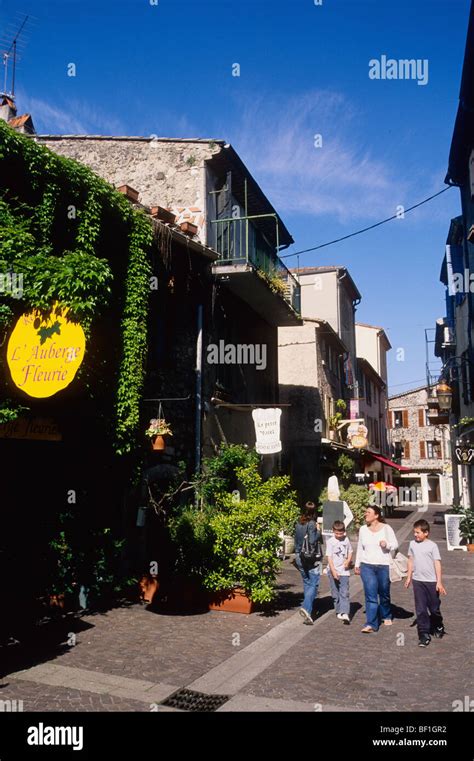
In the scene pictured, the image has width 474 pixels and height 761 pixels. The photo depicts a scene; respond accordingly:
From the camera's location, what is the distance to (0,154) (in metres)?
7.97

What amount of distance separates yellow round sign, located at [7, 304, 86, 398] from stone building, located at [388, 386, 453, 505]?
166 feet

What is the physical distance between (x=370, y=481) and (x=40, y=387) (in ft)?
115

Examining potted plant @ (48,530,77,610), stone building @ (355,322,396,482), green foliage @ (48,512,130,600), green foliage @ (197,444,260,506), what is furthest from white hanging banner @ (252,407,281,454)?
stone building @ (355,322,396,482)

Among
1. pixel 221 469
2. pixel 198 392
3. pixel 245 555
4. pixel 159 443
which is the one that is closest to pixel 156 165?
pixel 198 392

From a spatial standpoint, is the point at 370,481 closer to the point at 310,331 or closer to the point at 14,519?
the point at 310,331

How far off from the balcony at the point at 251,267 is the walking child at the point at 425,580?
307 inches

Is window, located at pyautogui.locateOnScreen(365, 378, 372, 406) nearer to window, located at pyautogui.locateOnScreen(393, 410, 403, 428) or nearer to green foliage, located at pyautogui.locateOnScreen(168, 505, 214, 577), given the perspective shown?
window, located at pyautogui.locateOnScreen(393, 410, 403, 428)

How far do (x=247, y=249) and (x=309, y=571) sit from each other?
7.52 m

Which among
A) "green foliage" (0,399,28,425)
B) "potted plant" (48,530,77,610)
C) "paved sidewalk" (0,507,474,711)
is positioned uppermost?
"green foliage" (0,399,28,425)

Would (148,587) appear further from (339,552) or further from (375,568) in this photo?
(375,568)

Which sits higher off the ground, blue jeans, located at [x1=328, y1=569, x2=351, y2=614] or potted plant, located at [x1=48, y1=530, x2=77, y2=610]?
potted plant, located at [x1=48, y1=530, x2=77, y2=610]

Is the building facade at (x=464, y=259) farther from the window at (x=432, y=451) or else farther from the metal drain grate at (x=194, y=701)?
the window at (x=432, y=451)

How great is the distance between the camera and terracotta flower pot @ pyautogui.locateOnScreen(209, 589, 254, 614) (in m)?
9.42
